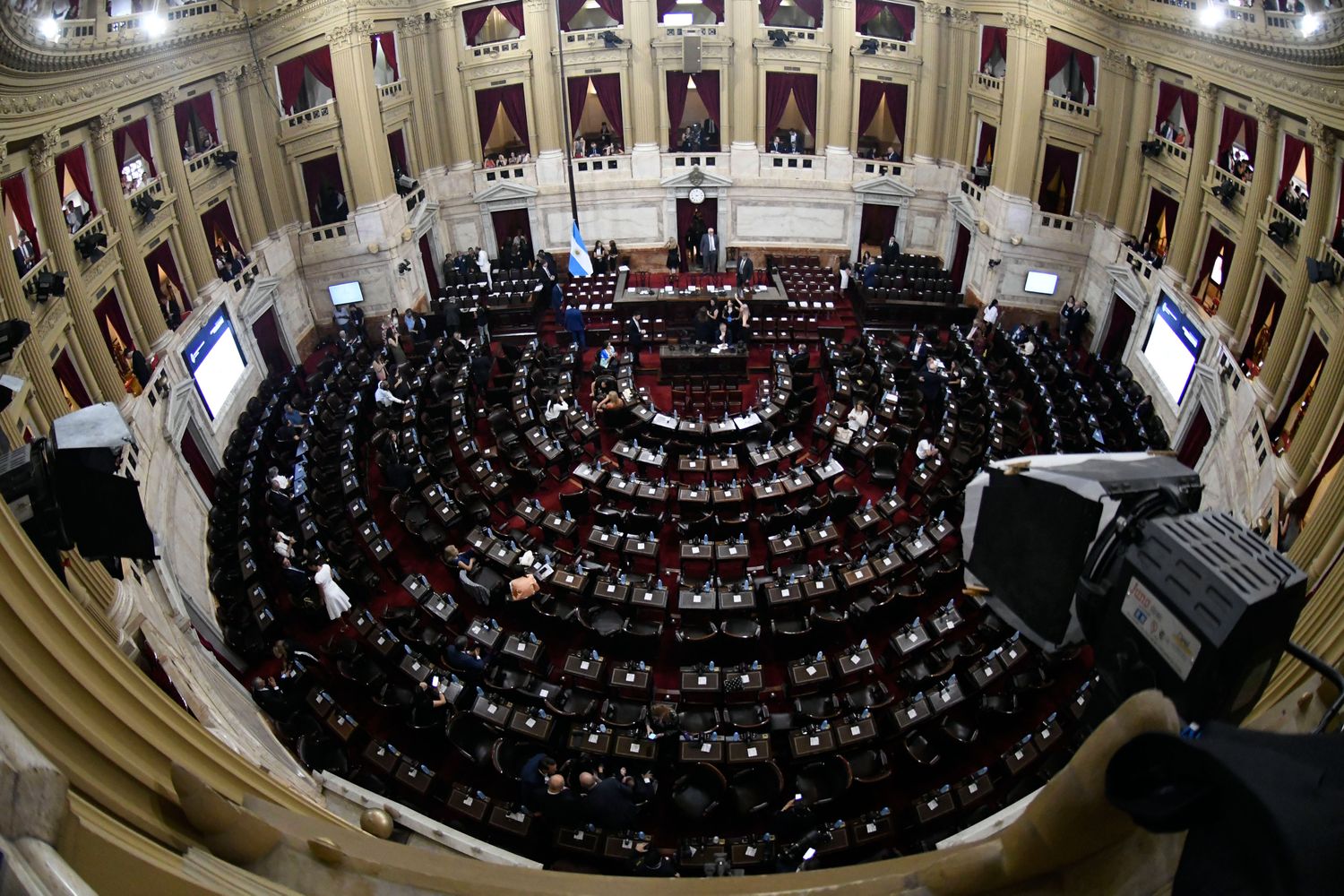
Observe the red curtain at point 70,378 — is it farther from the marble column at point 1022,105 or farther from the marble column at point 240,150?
the marble column at point 1022,105

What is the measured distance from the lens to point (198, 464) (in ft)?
51.6

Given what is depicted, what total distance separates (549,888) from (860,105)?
25.4 m

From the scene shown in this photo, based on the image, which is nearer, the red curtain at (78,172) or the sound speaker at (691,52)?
the red curtain at (78,172)

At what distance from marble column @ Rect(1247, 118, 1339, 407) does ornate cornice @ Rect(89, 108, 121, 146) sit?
65.9 feet

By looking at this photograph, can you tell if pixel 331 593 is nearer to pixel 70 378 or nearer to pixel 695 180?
pixel 70 378

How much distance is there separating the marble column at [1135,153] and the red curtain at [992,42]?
12.0ft

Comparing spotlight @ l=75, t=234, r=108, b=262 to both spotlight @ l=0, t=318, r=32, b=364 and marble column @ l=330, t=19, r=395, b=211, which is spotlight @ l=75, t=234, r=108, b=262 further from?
marble column @ l=330, t=19, r=395, b=211

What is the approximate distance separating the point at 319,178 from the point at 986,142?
18597mm

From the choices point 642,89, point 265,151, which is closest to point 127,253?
point 265,151

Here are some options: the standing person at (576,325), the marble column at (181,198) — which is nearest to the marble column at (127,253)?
the marble column at (181,198)

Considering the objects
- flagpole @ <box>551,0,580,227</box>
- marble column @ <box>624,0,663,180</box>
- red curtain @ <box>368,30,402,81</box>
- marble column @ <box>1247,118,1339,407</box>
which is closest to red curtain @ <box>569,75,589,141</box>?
flagpole @ <box>551,0,580,227</box>

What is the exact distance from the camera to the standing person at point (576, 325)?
20.0 m

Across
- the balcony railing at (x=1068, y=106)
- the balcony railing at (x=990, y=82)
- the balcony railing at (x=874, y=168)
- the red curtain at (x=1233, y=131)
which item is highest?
the balcony railing at (x=990, y=82)

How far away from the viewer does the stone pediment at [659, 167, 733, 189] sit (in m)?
24.8
